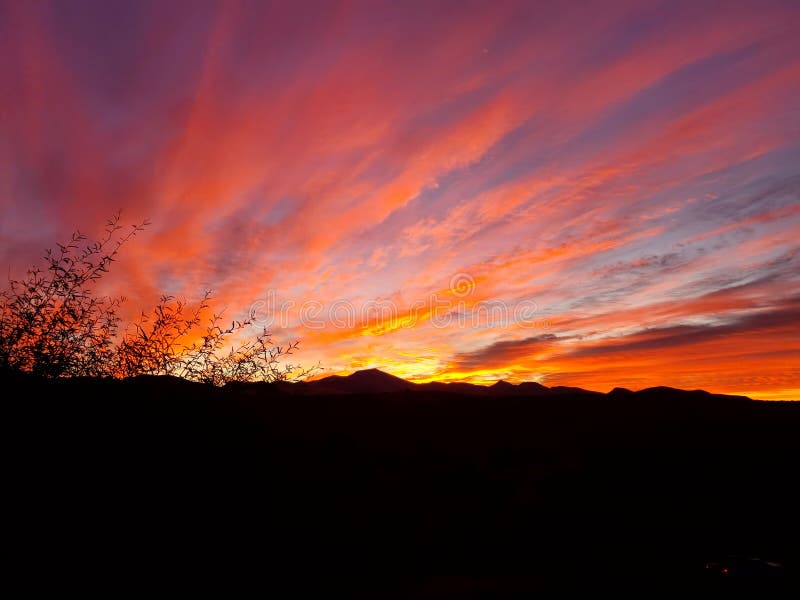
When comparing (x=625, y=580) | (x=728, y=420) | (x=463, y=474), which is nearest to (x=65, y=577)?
(x=463, y=474)

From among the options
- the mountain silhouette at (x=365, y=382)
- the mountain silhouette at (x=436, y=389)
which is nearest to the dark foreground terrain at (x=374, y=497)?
the mountain silhouette at (x=436, y=389)

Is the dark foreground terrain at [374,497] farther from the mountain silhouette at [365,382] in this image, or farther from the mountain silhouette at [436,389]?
the mountain silhouette at [365,382]

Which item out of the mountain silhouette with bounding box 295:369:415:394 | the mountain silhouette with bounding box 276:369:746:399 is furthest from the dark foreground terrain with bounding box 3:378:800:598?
the mountain silhouette with bounding box 295:369:415:394

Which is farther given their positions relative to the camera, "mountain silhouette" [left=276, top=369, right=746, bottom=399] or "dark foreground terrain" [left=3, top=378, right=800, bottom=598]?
"mountain silhouette" [left=276, top=369, right=746, bottom=399]

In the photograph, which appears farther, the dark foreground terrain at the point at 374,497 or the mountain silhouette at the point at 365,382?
the mountain silhouette at the point at 365,382

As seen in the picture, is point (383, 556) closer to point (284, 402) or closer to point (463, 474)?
point (463, 474)

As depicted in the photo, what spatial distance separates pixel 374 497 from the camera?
8211 mm

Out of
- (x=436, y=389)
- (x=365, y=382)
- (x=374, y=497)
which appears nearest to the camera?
(x=374, y=497)

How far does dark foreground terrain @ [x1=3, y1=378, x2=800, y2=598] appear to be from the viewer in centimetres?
638

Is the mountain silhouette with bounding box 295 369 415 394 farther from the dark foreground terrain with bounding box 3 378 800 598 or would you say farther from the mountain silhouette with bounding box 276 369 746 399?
the dark foreground terrain with bounding box 3 378 800 598

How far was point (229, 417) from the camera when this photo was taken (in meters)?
8.92

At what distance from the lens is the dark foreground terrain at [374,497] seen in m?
6.38

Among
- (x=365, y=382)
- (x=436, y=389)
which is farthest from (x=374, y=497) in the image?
(x=365, y=382)

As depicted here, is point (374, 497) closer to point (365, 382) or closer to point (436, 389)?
point (436, 389)
